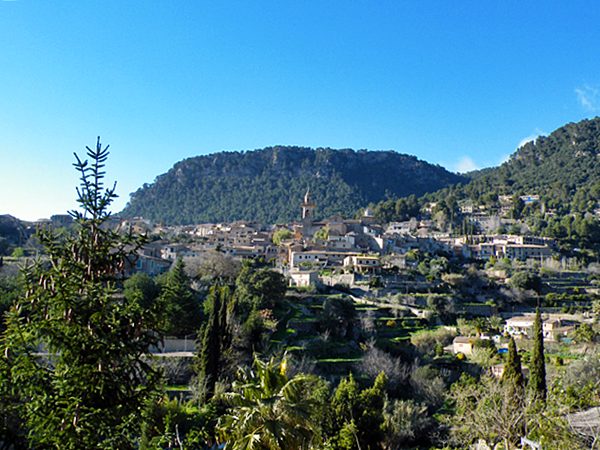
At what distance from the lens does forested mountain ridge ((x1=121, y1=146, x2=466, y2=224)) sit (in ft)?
412

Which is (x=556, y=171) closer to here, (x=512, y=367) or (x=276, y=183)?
(x=276, y=183)

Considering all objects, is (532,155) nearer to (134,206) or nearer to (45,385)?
(134,206)

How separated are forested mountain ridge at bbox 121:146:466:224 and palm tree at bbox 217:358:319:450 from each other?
107049mm

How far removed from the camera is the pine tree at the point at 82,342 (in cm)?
541

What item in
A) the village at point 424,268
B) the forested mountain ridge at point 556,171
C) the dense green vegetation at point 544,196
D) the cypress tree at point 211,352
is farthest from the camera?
the forested mountain ridge at point 556,171

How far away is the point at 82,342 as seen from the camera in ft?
18.5

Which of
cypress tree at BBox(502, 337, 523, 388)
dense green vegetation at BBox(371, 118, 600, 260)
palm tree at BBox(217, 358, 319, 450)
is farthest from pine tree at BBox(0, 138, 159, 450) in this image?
dense green vegetation at BBox(371, 118, 600, 260)

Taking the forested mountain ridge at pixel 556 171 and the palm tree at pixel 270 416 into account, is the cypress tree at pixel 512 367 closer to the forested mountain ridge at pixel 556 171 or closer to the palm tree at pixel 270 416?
the palm tree at pixel 270 416

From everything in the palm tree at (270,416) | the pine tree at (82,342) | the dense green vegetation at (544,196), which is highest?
the dense green vegetation at (544,196)

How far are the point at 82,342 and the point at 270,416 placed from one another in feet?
13.4

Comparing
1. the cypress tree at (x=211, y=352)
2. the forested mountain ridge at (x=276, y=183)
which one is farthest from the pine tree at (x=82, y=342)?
the forested mountain ridge at (x=276, y=183)

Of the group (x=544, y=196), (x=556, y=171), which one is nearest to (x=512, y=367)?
(x=544, y=196)

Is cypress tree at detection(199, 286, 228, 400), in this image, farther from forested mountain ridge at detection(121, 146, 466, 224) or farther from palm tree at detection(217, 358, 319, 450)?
forested mountain ridge at detection(121, 146, 466, 224)

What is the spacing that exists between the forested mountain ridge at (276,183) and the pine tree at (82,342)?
110106 mm
